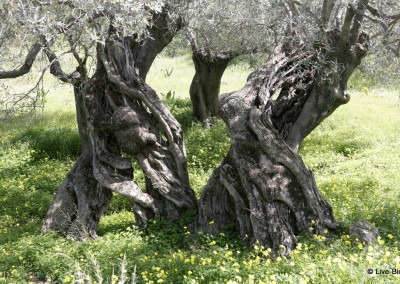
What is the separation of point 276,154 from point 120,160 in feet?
9.39

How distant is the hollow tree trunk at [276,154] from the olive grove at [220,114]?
17 mm

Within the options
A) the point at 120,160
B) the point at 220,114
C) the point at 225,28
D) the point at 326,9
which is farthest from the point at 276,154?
the point at 225,28

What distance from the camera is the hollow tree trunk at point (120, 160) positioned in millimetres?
8320

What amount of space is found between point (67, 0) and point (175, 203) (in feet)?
11.9

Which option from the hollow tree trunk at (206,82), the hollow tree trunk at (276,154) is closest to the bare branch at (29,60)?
the hollow tree trunk at (276,154)

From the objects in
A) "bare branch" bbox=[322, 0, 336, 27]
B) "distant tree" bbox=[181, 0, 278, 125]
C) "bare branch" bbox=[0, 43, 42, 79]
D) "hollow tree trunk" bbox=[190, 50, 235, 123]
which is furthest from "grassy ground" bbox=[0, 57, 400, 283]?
"bare branch" bbox=[322, 0, 336, 27]

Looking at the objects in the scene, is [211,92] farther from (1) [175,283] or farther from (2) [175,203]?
(1) [175,283]

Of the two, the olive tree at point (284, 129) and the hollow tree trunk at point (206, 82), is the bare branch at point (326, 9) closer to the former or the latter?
the olive tree at point (284, 129)

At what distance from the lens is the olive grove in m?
6.93

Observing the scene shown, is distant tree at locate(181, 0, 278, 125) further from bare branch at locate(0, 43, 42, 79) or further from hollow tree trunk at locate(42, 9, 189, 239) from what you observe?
bare branch at locate(0, 43, 42, 79)

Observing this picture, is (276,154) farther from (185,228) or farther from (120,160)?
(120,160)

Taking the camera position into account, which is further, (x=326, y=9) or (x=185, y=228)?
(x=185, y=228)

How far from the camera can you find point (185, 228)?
789 cm

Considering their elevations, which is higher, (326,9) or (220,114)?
(326,9)
